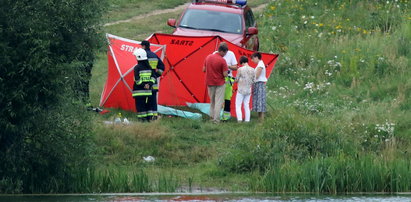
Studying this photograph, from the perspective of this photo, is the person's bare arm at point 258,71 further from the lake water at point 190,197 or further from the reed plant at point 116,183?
the lake water at point 190,197

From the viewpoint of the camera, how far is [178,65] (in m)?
22.7

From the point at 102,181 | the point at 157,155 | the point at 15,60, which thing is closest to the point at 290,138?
the point at 157,155

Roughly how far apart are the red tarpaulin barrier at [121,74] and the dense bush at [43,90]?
5.05 meters

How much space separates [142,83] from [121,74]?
146 cm

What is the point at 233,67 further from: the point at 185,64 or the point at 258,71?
the point at 185,64

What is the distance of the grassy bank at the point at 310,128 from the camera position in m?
16.4

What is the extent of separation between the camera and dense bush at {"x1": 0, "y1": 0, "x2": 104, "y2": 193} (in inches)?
626

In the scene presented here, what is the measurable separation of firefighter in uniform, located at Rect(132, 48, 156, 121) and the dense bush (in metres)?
3.64

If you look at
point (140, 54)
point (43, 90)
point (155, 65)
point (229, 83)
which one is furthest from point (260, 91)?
point (43, 90)

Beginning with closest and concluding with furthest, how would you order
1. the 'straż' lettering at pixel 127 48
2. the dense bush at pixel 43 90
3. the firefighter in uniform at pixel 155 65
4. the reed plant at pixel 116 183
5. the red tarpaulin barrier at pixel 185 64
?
the dense bush at pixel 43 90 → the reed plant at pixel 116 183 → the firefighter in uniform at pixel 155 65 → the 'straż' lettering at pixel 127 48 → the red tarpaulin barrier at pixel 185 64

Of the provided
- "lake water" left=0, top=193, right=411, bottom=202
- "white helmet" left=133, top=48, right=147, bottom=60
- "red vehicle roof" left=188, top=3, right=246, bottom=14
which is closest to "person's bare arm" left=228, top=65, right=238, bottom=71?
"white helmet" left=133, top=48, right=147, bottom=60

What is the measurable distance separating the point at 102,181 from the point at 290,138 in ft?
12.2

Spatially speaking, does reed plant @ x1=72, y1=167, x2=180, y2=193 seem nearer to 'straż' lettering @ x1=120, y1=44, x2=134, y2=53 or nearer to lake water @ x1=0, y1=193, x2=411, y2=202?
lake water @ x1=0, y1=193, x2=411, y2=202

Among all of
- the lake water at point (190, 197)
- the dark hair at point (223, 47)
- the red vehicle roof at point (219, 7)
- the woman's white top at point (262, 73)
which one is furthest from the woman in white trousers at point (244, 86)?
the lake water at point (190, 197)
